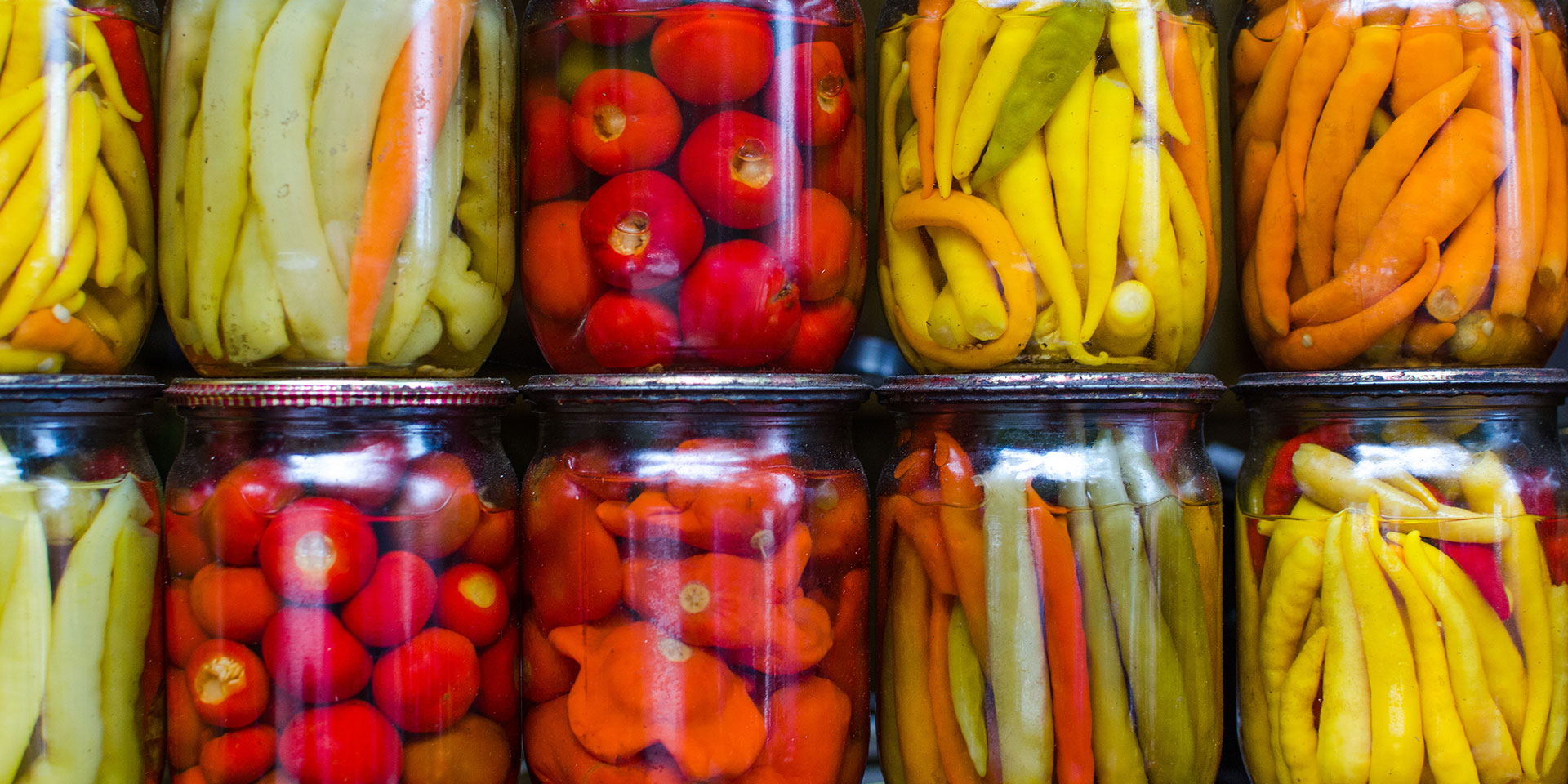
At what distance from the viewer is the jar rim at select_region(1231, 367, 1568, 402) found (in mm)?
845

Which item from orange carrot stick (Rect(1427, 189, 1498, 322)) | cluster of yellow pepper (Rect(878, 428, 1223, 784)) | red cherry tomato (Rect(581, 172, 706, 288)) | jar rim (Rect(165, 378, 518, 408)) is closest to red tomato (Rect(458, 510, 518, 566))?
jar rim (Rect(165, 378, 518, 408))

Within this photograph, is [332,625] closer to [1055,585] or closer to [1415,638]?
[1055,585]

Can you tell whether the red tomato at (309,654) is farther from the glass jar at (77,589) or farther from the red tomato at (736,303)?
the red tomato at (736,303)

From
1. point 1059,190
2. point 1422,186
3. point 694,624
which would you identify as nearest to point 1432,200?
point 1422,186

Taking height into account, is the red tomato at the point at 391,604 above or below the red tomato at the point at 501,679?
above

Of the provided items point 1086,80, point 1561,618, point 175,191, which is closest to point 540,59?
point 175,191

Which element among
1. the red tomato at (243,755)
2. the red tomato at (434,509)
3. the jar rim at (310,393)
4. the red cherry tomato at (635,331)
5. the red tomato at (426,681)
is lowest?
the red tomato at (243,755)

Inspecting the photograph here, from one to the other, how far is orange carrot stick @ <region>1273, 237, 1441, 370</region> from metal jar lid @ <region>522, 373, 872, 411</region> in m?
0.39

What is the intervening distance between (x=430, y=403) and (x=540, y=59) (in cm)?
32

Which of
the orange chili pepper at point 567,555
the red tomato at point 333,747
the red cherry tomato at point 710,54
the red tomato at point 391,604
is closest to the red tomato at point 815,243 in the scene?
the red cherry tomato at point 710,54

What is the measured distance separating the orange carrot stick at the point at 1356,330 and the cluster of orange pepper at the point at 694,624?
1.37 feet

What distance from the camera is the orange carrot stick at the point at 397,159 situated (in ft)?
2.69

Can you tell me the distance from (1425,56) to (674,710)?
779mm

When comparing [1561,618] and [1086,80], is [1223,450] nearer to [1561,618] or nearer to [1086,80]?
[1561,618]
